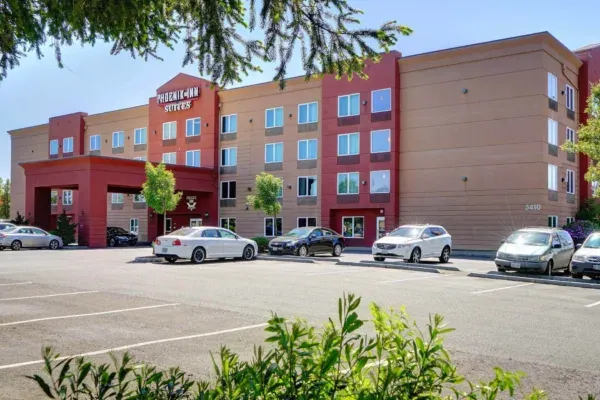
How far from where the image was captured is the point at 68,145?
59.3 meters

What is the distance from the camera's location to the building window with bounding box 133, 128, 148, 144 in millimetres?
53559

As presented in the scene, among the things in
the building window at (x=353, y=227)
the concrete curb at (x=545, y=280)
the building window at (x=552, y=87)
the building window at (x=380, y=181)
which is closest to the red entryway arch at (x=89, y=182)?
the building window at (x=353, y=227)

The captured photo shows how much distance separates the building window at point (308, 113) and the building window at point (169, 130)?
13125 millimetres

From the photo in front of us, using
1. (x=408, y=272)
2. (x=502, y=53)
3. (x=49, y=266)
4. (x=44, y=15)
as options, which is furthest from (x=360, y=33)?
(x=502, y=53)

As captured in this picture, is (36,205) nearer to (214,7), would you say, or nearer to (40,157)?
(40,157)

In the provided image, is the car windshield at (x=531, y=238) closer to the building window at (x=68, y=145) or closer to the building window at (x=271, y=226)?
the building window at (x=271, y=226)

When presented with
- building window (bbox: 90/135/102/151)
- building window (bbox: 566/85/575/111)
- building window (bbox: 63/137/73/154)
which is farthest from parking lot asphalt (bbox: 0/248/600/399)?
building window (bbox: 63/137/73/154)

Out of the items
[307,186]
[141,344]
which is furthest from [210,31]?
[307,186]

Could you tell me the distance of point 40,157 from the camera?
6234cm

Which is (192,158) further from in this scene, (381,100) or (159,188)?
(381,100)

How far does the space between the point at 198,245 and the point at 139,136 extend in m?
34.6

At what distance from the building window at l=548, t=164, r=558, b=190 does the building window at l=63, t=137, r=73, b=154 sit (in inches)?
1859

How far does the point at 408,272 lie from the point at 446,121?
1948cm

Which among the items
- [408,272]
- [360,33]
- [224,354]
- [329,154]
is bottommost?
[408,272]
